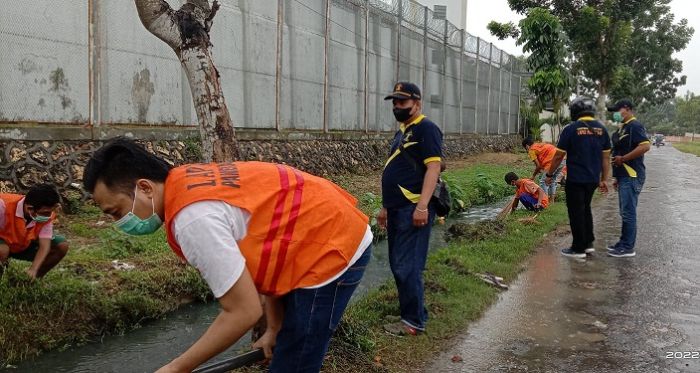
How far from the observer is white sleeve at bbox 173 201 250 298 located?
1742mm

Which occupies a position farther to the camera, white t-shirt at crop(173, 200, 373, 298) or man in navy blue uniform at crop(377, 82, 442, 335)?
man in navy blue uniform at crop(377, 82, 442, 335)

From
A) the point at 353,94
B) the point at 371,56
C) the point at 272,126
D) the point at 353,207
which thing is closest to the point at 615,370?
the point at 353,207

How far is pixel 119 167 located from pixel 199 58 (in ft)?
6.97

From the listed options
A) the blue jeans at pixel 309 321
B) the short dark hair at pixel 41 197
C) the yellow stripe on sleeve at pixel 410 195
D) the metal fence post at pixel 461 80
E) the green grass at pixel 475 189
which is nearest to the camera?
the blue jeans at pixel 309 321

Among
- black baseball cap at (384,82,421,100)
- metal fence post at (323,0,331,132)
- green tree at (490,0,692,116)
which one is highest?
green tree at (490,0,692,116)

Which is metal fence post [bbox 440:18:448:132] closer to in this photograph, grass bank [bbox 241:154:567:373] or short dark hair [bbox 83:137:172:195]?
grass bank [bbox 241:154:567:373]

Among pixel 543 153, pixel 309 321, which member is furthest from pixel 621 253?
pixel 309 321

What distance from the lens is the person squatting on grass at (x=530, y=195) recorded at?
33.4 feet

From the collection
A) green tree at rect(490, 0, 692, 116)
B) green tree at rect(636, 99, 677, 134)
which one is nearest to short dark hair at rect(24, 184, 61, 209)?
green tree at rect(490, 0, 692, 116)

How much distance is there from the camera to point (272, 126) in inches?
457

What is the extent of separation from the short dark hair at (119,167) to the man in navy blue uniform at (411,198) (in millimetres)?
2475

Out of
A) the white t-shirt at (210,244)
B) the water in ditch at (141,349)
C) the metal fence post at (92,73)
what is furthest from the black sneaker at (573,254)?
the metal fence post at (92,73)

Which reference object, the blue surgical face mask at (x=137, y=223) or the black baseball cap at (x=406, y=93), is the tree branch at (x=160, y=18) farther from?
the blue surgical face mask at (x=137, y=223)

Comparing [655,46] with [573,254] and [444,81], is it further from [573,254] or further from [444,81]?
[573,254]
